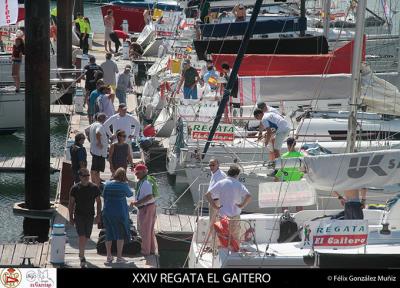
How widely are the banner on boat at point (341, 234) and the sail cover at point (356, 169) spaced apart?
0.93 m

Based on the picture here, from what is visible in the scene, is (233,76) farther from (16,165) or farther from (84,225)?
(16,165)

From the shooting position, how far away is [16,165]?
23688 mm

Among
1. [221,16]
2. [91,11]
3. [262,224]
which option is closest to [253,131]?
[262,224]

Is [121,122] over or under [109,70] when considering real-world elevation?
over

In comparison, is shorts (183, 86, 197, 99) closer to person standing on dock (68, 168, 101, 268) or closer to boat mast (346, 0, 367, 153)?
boat mast (346, 0, 367, 153)

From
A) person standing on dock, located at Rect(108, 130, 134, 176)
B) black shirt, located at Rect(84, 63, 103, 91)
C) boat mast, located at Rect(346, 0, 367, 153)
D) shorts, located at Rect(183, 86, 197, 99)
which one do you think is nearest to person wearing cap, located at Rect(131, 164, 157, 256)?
person standing on dock, located at Rect(108, 130, 134, 176)

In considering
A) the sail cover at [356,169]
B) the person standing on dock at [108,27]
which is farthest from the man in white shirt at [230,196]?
the person standing on dock at [108,27]

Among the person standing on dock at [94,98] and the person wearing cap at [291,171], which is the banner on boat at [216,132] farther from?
the person wearing cap at [291,171]

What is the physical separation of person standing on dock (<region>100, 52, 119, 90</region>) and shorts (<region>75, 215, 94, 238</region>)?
443 inches

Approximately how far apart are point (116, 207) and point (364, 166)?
321cm

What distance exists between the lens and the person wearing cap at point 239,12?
104 feet

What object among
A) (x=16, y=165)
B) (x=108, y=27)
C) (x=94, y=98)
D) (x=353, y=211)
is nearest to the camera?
(x=353, y=211)

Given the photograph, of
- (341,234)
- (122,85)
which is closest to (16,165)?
(122,85)

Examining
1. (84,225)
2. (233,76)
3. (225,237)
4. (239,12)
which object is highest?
(233,76)
